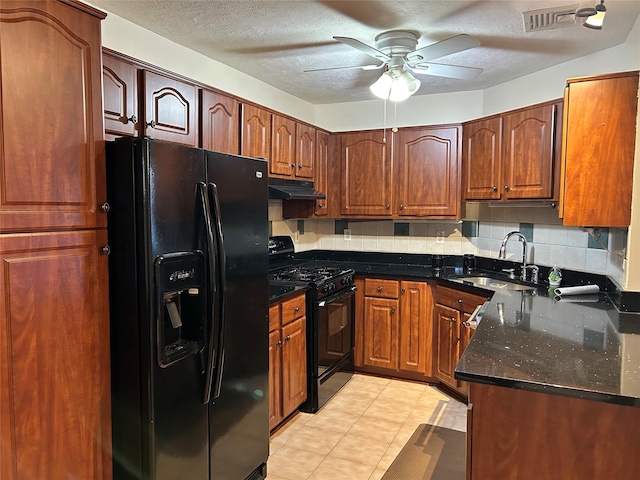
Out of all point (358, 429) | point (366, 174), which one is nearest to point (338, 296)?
point (358, 429)

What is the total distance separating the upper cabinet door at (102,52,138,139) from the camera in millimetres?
2018

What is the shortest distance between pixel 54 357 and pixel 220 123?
164 centimetres

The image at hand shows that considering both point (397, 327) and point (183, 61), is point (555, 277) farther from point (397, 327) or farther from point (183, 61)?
point (183, 61)

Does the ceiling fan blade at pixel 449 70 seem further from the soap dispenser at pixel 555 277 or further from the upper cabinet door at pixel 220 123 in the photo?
the soap dispenser at pixel 555 277

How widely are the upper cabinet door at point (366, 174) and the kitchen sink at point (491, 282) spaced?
0.89 metres

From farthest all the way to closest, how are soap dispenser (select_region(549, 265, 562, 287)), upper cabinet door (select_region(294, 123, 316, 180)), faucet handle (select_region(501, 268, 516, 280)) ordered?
upper cabinet door (select_region(294, 123, 316, 180)) → faucet handle (select_region(501, 268, 516, 280)) → soap dispenser (select_region(549, 265, 562, 287))

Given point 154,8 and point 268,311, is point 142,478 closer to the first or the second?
point 268,311

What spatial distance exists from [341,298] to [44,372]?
2.36 m

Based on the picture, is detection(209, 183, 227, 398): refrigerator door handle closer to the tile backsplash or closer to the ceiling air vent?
the ceiling air vent

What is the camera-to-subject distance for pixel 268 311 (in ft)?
8.40

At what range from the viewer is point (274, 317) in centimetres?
279

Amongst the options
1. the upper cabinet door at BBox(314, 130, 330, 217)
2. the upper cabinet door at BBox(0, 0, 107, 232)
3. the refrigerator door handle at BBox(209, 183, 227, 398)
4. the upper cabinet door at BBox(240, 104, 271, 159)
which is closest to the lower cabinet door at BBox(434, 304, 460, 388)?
the upper cabinet door at BBox(314, 130, 330, 217)

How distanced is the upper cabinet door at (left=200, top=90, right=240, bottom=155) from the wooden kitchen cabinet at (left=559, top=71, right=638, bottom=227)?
195cm

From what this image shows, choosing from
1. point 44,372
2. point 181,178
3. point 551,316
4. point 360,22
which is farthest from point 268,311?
point 360,22
